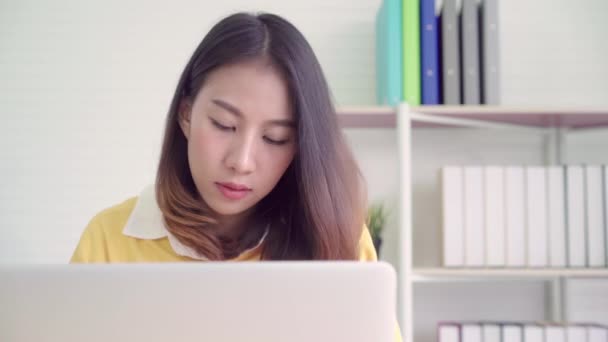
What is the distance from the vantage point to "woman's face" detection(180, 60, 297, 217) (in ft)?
3.34

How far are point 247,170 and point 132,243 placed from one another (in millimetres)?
247

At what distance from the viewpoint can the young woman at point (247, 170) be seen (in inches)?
40.9

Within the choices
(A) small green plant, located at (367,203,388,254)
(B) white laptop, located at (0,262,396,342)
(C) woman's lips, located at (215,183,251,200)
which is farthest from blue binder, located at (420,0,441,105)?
(B) white laptop, located at (0,262,396,342)

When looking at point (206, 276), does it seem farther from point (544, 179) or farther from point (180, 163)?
point (544, 179)

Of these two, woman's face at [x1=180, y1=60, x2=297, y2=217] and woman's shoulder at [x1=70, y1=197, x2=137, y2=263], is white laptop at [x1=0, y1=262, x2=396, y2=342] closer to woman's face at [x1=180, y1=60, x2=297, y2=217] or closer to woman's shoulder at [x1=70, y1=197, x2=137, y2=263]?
woman's face at [x1=180, y1=60, x2=297, y2=217]

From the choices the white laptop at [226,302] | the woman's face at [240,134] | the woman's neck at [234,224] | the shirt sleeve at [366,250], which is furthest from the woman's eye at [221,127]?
the white laptop at [226,302]

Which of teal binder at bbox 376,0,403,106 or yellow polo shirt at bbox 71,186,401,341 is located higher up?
teal binder at bbox 376,0,403,106

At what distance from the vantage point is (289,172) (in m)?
1.17

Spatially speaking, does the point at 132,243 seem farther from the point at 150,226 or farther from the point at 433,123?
the point at 433,123

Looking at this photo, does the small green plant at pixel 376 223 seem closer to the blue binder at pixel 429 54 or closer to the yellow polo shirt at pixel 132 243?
the blue binder at pixel 429 54

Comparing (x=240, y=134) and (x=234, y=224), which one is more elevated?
(x=240, y=134)

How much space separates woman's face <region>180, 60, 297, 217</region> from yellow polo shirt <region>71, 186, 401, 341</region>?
98mm

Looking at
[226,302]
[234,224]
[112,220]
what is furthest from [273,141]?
[226,302]

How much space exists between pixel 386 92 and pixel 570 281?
785 millimetres
